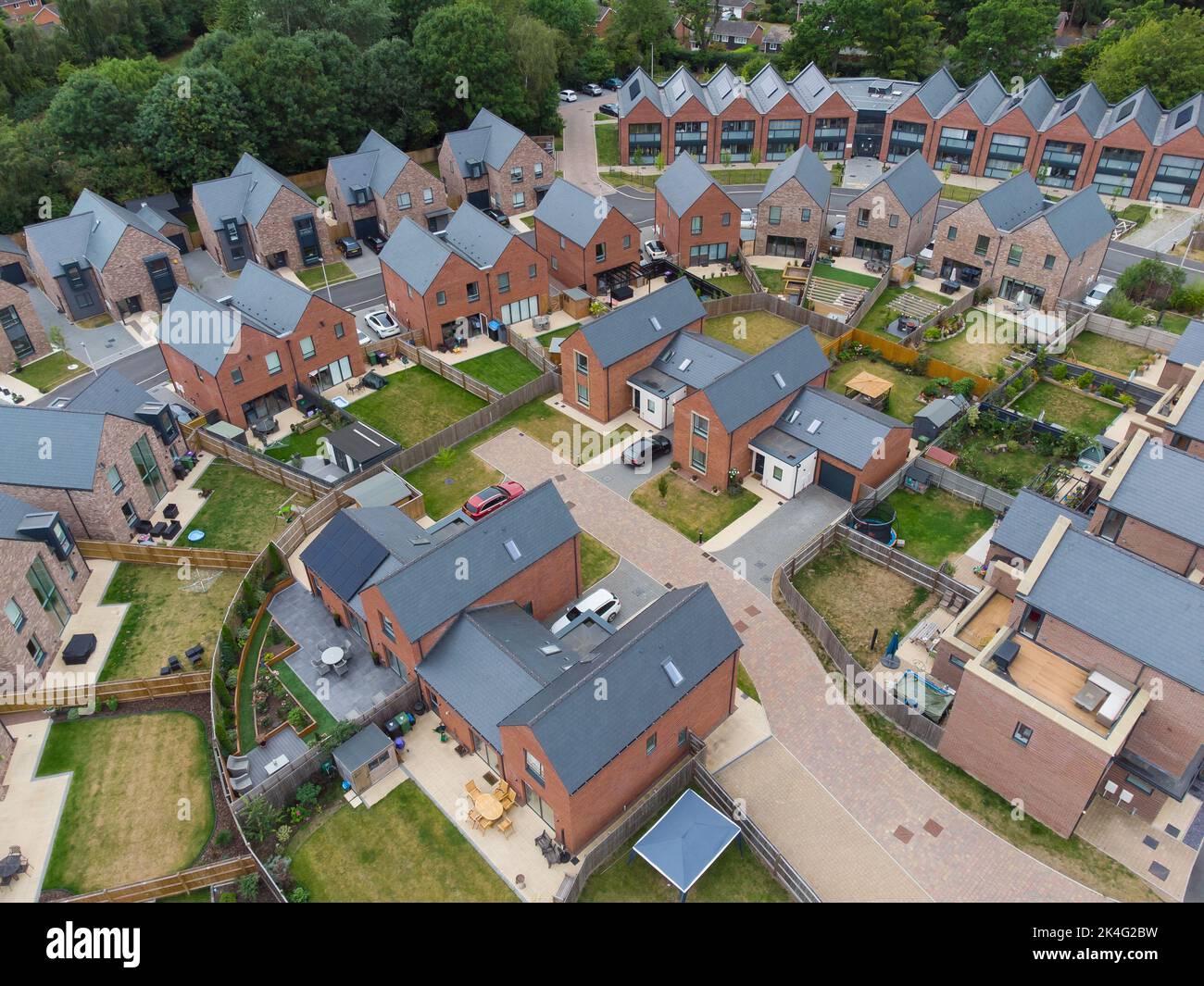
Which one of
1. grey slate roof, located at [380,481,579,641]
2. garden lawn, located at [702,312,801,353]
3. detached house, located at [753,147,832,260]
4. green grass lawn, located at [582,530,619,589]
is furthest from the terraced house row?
grey slate roof, located at [380,481,579,641]

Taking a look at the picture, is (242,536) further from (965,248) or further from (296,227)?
(965,248)

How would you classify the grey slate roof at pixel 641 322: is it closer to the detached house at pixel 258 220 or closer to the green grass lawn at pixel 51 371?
the detached house at pixel 258 220

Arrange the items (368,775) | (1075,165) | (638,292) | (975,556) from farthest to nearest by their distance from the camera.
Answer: (1075,165)
(638,292)
(975,556)
(368,775)

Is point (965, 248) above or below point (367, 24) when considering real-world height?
below

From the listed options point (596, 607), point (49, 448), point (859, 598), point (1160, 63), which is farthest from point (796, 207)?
point (49, 448)

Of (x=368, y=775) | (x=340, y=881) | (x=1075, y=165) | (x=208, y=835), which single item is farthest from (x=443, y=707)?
(x=1075, y=165)

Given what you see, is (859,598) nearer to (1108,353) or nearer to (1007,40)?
(1108,353)

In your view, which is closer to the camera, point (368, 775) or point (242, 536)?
point (368, 775)

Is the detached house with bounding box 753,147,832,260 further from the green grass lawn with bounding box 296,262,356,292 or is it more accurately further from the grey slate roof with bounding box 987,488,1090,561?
the grey slate roof with bounding box 987,488,1090,561
